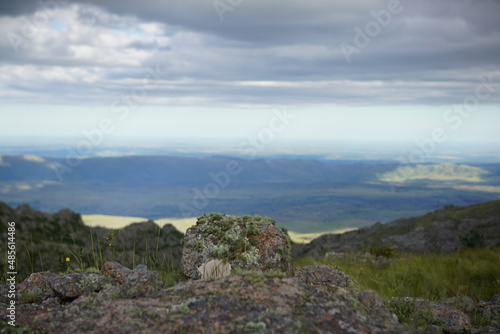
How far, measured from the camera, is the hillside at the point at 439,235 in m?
29.0

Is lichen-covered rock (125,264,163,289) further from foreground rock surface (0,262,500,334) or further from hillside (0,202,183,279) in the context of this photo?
hillside (0,202,183,279)

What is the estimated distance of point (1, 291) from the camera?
686cm

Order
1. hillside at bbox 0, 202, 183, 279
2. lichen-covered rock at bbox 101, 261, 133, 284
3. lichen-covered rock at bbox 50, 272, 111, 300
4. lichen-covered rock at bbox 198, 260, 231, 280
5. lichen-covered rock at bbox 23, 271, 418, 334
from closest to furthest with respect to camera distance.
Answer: lichen-covered rock at bbox 23, 271, 418, 334, lichen-covered rock at bbox 50, 272, 111, 300, lichen-covered rock at bbox 198, 260, 231, 280, lichen-covered rock at bbox 101, 261, 133, 284, hillside at bbox 0, 202, 183, 279

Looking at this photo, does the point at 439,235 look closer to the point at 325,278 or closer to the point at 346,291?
the point at 325,278

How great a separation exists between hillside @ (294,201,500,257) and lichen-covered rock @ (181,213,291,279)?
2048 centimetres

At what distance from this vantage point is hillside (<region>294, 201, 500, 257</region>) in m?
29.0

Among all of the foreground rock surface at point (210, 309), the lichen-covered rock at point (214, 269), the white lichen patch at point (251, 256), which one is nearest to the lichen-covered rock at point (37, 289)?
the foreground rock surface at point (210, 309)

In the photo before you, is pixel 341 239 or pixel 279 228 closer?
pixel 279 228

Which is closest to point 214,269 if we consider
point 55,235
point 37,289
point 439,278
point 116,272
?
point 116,272

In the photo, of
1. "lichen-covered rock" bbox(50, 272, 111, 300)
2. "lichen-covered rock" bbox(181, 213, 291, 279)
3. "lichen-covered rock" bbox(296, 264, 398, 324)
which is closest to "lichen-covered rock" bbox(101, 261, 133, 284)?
"lichen-covered rock" bbox(50, 272, 111, 300)

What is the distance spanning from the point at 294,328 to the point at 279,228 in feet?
11.1

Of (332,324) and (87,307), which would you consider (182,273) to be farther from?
(332,324)

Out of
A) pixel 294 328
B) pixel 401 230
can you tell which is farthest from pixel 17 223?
pixel 294 328

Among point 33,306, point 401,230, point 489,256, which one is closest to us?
point 33,306
